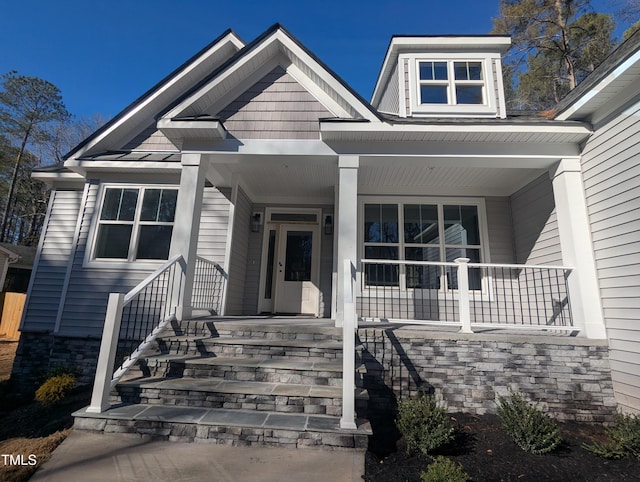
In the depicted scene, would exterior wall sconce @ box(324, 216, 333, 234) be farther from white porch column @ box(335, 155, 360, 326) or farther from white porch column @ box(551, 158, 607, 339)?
white porch column @ box(551, 158, 607, 339)

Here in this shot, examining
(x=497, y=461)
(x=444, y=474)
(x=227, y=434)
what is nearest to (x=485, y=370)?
(x=497, y=461)

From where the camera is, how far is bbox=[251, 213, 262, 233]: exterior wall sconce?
7297 millimetres

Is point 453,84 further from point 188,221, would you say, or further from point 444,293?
point 188,221

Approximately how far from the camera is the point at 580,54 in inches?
508

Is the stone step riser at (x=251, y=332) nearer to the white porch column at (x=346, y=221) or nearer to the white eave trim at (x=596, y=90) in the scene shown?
the white porch column at (x=346, y=221)

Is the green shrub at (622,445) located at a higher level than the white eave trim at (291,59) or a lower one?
lower

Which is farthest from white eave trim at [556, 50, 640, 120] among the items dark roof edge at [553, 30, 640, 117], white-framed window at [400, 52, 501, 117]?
white-framed window at [400, 52, 501, 117]

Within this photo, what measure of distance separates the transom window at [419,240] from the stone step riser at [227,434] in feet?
12.7

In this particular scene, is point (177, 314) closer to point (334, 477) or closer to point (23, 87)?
point (334, 477)

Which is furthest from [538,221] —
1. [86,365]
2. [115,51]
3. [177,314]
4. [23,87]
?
[23,87]

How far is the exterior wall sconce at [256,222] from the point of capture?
7297 millimetres

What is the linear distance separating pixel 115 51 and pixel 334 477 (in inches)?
574

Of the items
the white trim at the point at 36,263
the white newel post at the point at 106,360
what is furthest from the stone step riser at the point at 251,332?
the white trim at the point at 36,263

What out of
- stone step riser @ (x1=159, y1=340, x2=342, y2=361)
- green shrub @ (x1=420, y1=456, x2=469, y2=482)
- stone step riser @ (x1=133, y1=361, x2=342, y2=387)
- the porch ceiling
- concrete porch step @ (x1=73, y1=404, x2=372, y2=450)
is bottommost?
green shrub @ (x1=420, y1=456, x2=469, y2=482)
